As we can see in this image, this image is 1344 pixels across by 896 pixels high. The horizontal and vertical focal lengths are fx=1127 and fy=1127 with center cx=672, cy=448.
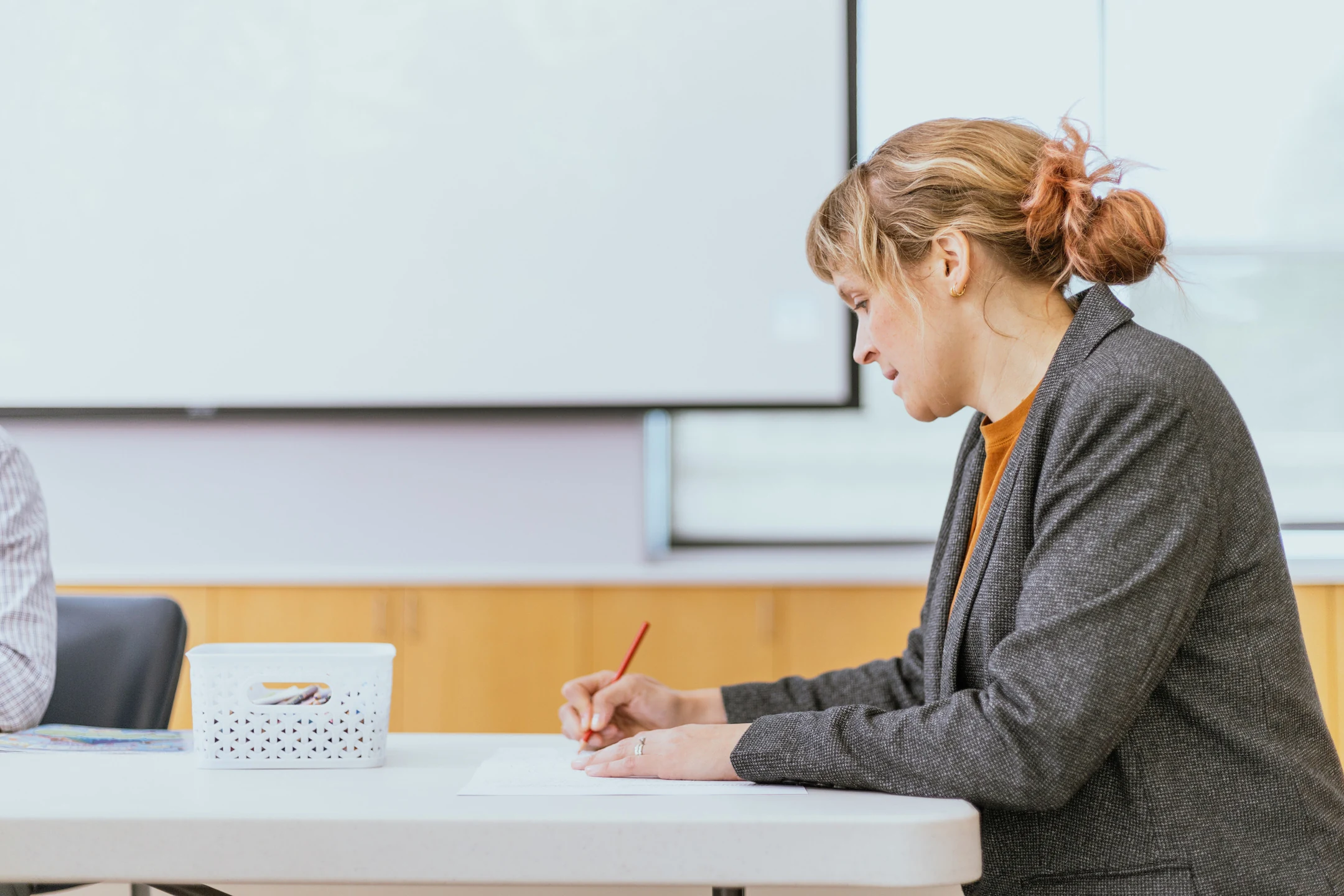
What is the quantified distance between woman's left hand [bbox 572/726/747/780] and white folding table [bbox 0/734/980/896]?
94 mm

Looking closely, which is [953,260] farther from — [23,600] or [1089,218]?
[23,600]

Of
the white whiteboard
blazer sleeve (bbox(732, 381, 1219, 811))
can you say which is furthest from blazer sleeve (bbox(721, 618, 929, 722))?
the white whiteboard

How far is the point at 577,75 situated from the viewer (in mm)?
2539

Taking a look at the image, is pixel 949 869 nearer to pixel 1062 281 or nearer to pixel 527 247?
pixel 1062 281

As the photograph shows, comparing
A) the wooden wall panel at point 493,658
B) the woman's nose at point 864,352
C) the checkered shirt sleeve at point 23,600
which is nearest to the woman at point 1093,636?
the woman's nose at point 864,352

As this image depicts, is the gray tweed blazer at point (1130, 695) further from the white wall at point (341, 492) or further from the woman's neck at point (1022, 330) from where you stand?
the white wall at point (341, 492)

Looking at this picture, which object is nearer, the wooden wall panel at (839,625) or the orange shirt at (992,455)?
the orange shirt at (992,455)

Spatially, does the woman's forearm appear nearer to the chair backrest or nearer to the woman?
the woman

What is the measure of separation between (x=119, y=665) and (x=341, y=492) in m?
1.11

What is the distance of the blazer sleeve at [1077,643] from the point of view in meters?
0.87

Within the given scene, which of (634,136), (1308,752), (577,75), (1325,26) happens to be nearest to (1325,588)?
(1325,26)

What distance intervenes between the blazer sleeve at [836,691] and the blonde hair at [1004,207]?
0.43m

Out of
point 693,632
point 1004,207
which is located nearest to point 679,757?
point 1004,207

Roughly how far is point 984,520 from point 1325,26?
2.26m
